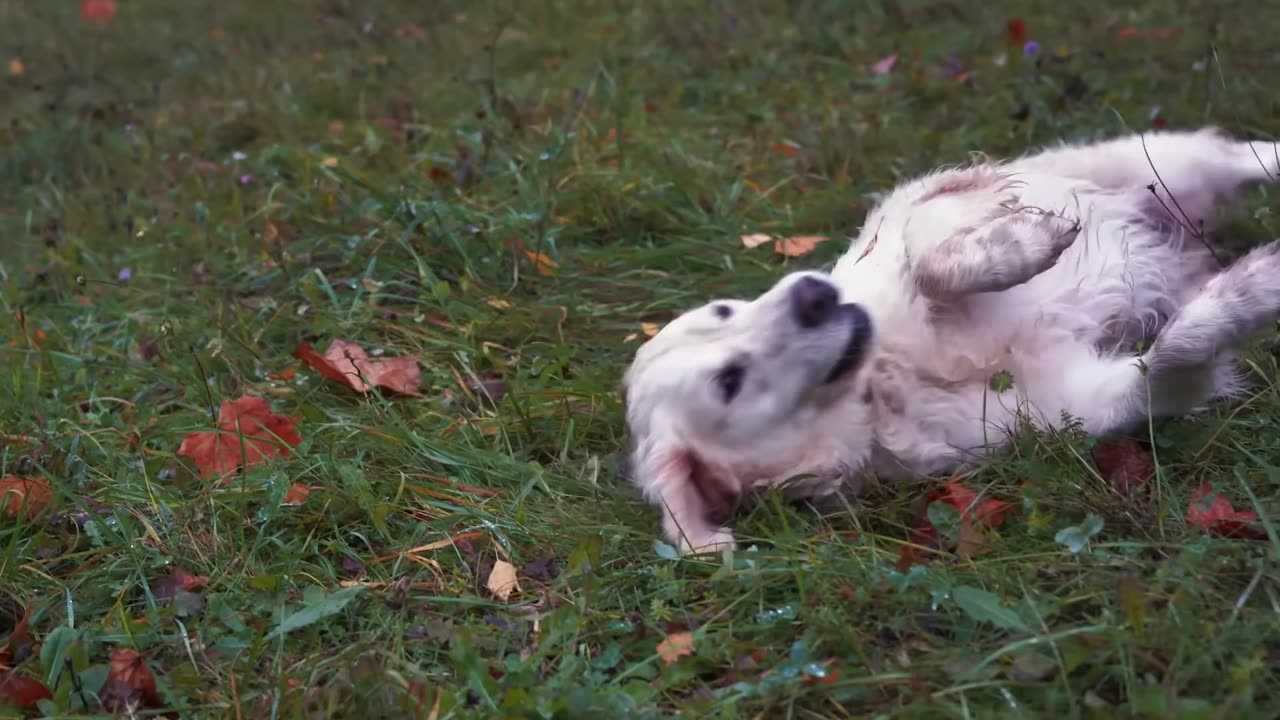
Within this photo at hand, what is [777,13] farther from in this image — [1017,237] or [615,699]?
[615,699]

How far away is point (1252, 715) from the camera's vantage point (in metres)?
1.61

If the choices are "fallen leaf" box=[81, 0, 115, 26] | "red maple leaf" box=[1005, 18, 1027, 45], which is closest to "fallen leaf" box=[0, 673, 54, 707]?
"red maple leaf" box=[1005, 18, 1027, 45]

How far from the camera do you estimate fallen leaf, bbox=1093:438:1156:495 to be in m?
2.31

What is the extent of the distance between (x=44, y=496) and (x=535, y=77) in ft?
11.3

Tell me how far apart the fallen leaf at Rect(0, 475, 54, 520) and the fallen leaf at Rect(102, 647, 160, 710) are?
2.23 ft

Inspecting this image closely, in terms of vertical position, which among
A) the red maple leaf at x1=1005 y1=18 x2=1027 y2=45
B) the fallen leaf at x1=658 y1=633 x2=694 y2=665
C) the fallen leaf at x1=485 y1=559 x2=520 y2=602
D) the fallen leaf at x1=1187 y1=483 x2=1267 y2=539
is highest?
the red maple leaf at x1=1005 y1=18 x2=1027 y2=45

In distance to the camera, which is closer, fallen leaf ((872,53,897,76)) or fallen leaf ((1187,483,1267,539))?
fallen leaf ((1187,483,1267,539))

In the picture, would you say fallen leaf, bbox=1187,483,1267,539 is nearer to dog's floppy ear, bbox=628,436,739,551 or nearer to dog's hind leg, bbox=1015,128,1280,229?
dog's floppy ear, bbox=628,436,739,551

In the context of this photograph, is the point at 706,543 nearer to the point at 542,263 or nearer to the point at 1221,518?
the point at 1221,518

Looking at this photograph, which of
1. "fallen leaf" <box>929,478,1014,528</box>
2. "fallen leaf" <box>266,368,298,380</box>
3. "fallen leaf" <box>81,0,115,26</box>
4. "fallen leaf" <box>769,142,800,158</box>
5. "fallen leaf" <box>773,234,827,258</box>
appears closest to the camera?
"fallen leaf" <box>929,478,1014,528</box>

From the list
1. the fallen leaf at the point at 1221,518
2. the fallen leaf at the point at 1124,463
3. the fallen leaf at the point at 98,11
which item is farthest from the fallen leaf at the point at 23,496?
the fallen leaf at the point at 98,11

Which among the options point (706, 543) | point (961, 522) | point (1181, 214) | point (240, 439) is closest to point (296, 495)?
point (240, 439)

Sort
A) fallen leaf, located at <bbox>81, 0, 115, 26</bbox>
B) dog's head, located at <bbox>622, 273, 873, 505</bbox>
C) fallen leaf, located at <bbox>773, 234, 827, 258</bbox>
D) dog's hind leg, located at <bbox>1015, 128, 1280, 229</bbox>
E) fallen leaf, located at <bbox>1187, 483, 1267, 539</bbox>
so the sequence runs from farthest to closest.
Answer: fallen leaf, located at <bbox>81, 0, 115, 26</bbox> → fallen leaf, located at <bbox>773, 234, 827, 258</bbox> → dog's hind leg, located at <bbox>1015, 128, 1280, 229</bbox> → dog's head, located at <bbox>622, 273, 873, 505</bbox> → fallen leaf, located at <bbox>1187, 483, 1267, 539</bbox>

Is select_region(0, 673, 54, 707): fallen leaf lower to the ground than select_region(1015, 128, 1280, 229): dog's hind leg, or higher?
lower
